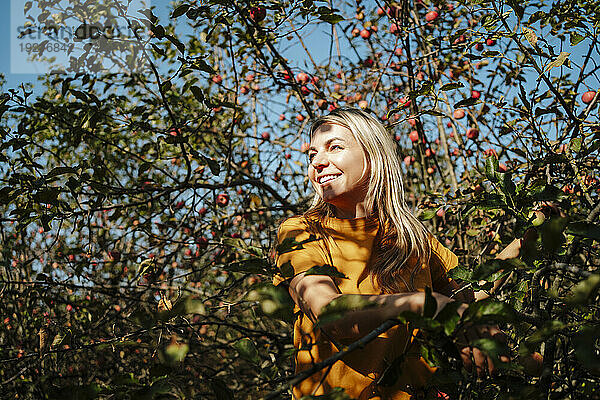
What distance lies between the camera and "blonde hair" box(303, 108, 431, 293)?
4.65 ft

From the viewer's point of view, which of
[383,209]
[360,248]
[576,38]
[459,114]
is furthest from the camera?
[459,114]

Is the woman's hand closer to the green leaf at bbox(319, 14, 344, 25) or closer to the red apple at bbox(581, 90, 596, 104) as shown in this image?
the green leaf at bbox(319, 14, 344, 25)

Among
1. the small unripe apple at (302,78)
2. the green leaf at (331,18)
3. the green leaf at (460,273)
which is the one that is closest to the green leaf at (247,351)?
the green leaf at (460,273)

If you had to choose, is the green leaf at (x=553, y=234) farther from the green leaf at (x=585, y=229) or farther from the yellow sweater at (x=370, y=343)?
the yellow sweater at (x=370, y=343)

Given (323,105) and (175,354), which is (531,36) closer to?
(323,105)

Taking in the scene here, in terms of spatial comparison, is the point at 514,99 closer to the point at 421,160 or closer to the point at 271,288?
the point at 421,160

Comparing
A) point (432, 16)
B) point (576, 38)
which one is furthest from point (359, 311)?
point (432, 16)

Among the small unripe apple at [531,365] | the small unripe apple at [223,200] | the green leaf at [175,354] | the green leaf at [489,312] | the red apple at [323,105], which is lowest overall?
the small unripe apple at [531,365]

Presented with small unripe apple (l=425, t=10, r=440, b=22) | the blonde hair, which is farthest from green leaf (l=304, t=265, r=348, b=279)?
small unripe apple (l=425, t=10, r=440, b=22)

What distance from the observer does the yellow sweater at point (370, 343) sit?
3.97ft

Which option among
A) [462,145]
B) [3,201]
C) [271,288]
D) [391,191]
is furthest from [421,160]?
[271,288]

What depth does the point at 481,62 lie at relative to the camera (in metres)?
3.17

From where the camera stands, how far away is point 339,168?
1523 millimetres

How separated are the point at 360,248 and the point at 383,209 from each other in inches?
7.3
